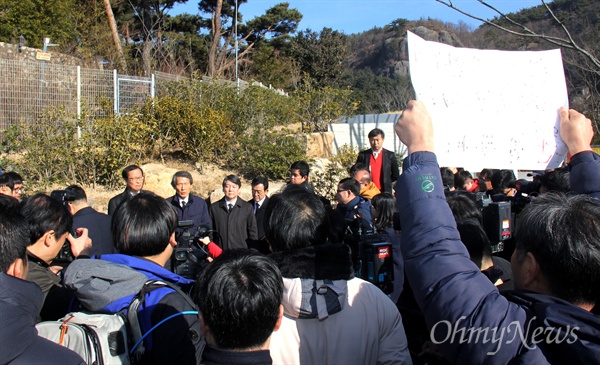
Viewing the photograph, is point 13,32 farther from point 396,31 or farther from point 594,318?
point 396,31

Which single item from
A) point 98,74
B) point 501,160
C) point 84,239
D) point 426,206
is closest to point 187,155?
point 98,74

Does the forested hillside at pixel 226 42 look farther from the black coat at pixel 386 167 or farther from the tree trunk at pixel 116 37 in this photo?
the black coat at pixel 386 167

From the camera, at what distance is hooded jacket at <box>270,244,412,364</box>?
6.21 feet

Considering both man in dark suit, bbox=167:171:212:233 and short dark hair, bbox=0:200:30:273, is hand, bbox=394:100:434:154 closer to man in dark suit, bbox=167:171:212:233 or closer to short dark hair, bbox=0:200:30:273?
short dark hair, bbox=0:200:30:273

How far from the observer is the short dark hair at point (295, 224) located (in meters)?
2.21

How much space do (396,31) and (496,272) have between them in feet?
185

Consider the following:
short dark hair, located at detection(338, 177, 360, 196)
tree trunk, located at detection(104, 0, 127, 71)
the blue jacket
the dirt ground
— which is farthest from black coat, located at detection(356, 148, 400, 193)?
tree trunk, located at detection(104, 0, 127, 71)

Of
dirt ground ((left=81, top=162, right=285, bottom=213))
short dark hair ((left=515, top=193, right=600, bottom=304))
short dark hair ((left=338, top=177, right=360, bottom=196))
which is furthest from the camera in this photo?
dirt ground ((left=81, top=162, right=285, bottom=213))

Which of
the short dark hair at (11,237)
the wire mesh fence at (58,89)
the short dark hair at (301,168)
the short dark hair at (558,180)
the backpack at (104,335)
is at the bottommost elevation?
the backpack at (104,335)

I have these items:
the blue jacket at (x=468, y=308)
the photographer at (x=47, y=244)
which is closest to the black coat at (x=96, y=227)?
the photographer at (x=47, y=244)

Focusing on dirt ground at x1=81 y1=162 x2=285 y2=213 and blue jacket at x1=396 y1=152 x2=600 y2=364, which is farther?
dirt ground at x1=81 y1=162 x2=285 y2=213

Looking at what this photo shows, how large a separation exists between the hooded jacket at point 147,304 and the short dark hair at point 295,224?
486 mm

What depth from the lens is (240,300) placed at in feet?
5.24

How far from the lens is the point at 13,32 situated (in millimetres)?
17891
